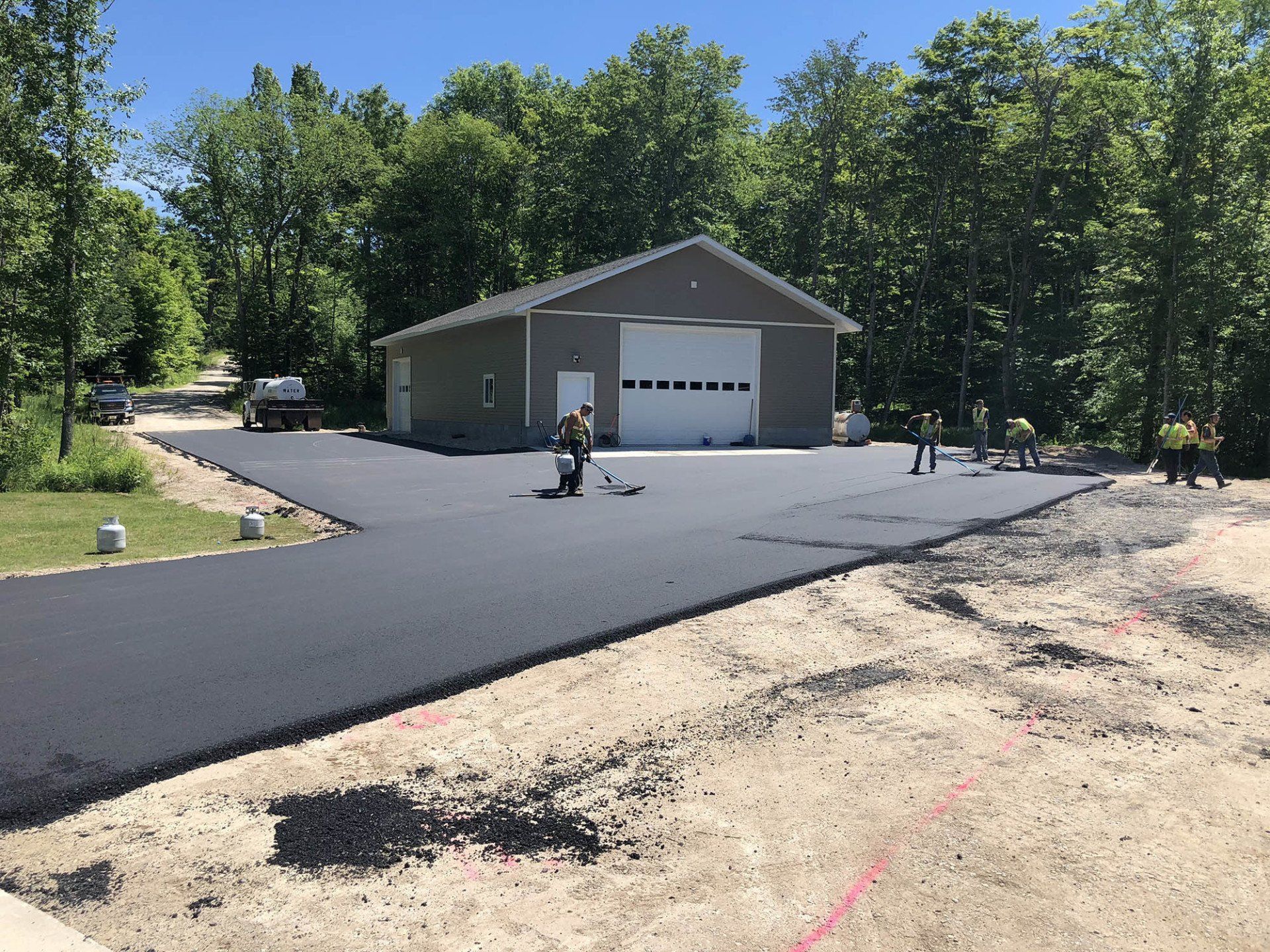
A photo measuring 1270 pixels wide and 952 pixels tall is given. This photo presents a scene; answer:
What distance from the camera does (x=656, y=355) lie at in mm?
25672

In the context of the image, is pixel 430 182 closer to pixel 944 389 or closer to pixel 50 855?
pixel 944 389

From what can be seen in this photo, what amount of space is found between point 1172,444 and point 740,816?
17.1 m

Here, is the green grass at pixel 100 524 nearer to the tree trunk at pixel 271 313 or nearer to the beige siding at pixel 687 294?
the beige siding at pixel 687 294

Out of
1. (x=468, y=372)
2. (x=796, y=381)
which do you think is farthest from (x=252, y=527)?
(x=796, y=381)

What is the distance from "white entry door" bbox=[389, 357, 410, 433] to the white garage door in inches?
474

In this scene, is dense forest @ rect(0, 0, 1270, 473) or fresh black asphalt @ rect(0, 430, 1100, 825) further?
dense forest @ rect(0, 0, 1270, 473)

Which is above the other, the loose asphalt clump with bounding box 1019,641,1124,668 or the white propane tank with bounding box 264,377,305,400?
the white propane tank with bounding box 264,377,305,400

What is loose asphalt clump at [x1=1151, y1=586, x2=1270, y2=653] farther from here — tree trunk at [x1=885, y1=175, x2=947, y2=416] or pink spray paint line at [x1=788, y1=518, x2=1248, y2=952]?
tree trunk at [x1=885, y1=175, x2=947, y2=416]

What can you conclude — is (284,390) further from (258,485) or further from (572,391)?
(258,485)

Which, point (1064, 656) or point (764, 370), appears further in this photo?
point (764, 370)

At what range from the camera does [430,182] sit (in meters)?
42.3

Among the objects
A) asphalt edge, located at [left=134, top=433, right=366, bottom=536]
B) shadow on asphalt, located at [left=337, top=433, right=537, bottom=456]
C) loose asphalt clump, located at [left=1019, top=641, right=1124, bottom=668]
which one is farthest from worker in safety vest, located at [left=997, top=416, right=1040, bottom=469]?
asphalt edge, located at [left=134, top=433, right=366, bottom=536]

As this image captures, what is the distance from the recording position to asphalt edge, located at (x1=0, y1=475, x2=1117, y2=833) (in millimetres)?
3809

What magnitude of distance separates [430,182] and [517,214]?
4.28 m
